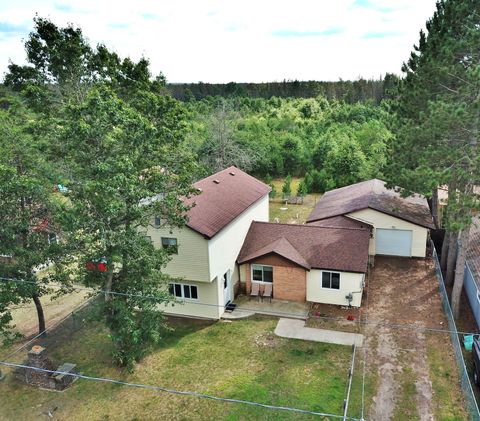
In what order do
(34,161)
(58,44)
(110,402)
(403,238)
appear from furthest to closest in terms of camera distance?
(403,238)
(34,161)
(58,44)
(110,402)

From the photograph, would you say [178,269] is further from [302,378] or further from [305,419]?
[305,419]

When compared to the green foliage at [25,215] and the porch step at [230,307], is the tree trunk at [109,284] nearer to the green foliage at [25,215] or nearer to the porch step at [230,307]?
the green foliage at [25,215]

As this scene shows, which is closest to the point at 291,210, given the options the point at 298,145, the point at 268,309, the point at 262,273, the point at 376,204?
the point at 376,204

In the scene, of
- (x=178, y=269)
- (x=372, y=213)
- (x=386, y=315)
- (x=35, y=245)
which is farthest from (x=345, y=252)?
(x=35, y=245)

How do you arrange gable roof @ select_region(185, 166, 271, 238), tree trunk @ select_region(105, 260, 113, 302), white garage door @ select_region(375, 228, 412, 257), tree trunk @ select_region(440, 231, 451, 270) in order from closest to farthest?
tree trunk @ select_region(105, 260, 113, 302)
gable roof @ select_region(185, 166, 271, 238)
tree trunk @ select_region(440, 231, 451, 270)
white garage door @ select_region(375, 228, 412, 257)

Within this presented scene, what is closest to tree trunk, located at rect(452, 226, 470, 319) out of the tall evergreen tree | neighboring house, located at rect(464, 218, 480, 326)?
the tall evergreen tree

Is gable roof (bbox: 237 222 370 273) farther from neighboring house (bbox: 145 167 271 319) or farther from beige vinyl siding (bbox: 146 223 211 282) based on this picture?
beige vinyl siding (bbox: 146 223 211 282)

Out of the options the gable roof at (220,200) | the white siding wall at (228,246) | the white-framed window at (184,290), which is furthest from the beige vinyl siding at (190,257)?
the white-framed window at (184,290)
